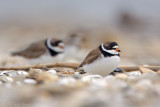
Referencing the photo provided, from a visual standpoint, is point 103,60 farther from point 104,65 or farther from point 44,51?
point 44,51

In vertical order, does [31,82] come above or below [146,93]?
above

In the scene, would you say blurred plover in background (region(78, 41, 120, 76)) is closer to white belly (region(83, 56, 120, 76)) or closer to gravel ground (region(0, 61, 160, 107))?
white belly (region(83, 56, 120, 76))

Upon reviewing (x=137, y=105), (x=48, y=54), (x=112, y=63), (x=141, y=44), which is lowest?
(x=137, y=105)

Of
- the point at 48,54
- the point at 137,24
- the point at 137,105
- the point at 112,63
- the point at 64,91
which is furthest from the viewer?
the point at 137,24

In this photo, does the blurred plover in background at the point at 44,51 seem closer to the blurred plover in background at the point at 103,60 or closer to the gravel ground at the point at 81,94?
the blurred plover in background at the point at 103,60

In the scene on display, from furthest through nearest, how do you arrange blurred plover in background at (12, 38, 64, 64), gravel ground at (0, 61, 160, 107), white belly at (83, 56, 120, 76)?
blurred plover in background at (12, 38, 64, 64) → white belly at (83, 56, 120, 76) → gravel ground at (0, 61, 160, 107)

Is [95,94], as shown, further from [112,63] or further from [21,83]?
[112,63]

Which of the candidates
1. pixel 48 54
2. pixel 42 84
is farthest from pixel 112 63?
pixel 48 54

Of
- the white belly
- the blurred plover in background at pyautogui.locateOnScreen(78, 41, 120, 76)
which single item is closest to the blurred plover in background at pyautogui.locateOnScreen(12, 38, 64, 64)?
the blurred plover in background at pyautogui.locateOnScreen(78, 41, 120, 76)
